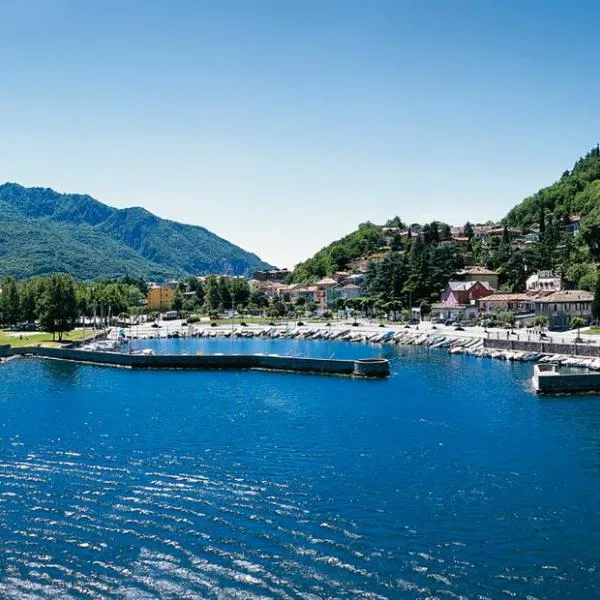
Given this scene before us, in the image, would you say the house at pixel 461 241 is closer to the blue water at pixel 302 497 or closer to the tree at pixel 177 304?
the tree at pixel 177 304

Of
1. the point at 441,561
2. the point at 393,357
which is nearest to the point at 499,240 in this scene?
the point at 393,357

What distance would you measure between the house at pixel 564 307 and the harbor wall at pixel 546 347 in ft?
43.5

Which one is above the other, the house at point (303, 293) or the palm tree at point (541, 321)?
the house at point (303, 293)

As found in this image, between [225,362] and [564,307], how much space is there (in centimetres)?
4024

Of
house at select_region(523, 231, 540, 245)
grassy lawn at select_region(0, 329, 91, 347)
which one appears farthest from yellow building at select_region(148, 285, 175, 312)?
house at select_region(523, 231, 540, 245)

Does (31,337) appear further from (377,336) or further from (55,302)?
(377,336)

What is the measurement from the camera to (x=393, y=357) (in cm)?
6575

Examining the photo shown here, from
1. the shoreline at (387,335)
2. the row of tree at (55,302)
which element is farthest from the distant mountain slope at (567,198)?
the row of tree at (55,302)

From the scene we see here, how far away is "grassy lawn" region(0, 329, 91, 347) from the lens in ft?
246

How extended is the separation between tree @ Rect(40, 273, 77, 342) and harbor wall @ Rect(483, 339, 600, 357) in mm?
43371

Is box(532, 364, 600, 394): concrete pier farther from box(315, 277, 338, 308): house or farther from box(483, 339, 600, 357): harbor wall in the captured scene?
box(315, 277, 338, 308): house

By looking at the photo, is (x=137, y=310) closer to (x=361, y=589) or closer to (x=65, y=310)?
(x=65, y=310)

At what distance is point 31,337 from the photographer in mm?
80500

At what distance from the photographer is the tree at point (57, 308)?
77312 mm
